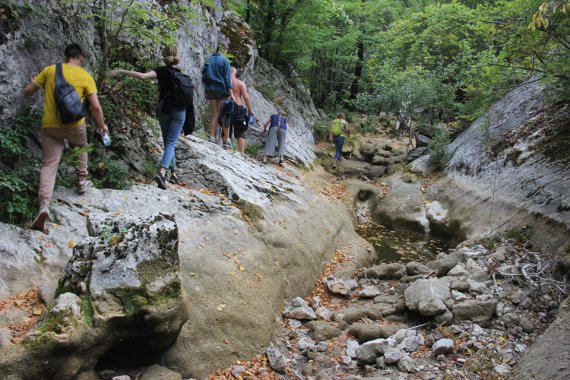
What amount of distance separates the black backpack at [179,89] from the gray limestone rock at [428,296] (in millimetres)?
4787

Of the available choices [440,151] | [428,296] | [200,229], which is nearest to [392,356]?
[428,296]

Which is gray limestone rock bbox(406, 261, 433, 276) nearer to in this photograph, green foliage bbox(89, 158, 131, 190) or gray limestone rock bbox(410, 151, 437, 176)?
green foliage bbox(89, 158, 131, 190)

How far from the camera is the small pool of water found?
10273mm

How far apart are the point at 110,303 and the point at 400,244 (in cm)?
896

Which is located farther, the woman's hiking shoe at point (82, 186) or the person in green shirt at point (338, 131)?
the person in green shirt at point (338, 131)

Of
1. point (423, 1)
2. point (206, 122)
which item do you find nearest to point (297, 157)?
point (206, 122)

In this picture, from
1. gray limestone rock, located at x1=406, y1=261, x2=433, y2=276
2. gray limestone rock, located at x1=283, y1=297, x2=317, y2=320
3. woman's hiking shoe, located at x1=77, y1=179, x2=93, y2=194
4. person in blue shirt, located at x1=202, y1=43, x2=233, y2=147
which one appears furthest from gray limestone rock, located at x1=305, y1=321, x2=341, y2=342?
person in blue shirt, located at x1=202, y1=43, x2=233, y2=147

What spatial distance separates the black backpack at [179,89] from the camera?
6.38m

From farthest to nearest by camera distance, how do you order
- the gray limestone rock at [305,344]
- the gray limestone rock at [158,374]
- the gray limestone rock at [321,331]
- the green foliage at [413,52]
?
1. the green foliage at [413,52]
2. the gray limestone rock at [321,331]
3. the gray limestone rock at [305,344]
4. the gray limestone rock at [158,374]

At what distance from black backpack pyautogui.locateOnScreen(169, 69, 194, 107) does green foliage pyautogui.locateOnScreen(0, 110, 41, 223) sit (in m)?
1.94

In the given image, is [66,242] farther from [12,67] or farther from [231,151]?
[231,151]

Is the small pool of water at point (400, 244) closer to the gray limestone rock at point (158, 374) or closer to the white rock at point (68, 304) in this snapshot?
the gray limestone rock at point (158, 374)

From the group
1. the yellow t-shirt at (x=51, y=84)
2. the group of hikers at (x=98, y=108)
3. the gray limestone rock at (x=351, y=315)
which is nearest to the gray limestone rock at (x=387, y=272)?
the gray limestone rock at (x=351, y=315)

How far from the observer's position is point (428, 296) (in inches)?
250
